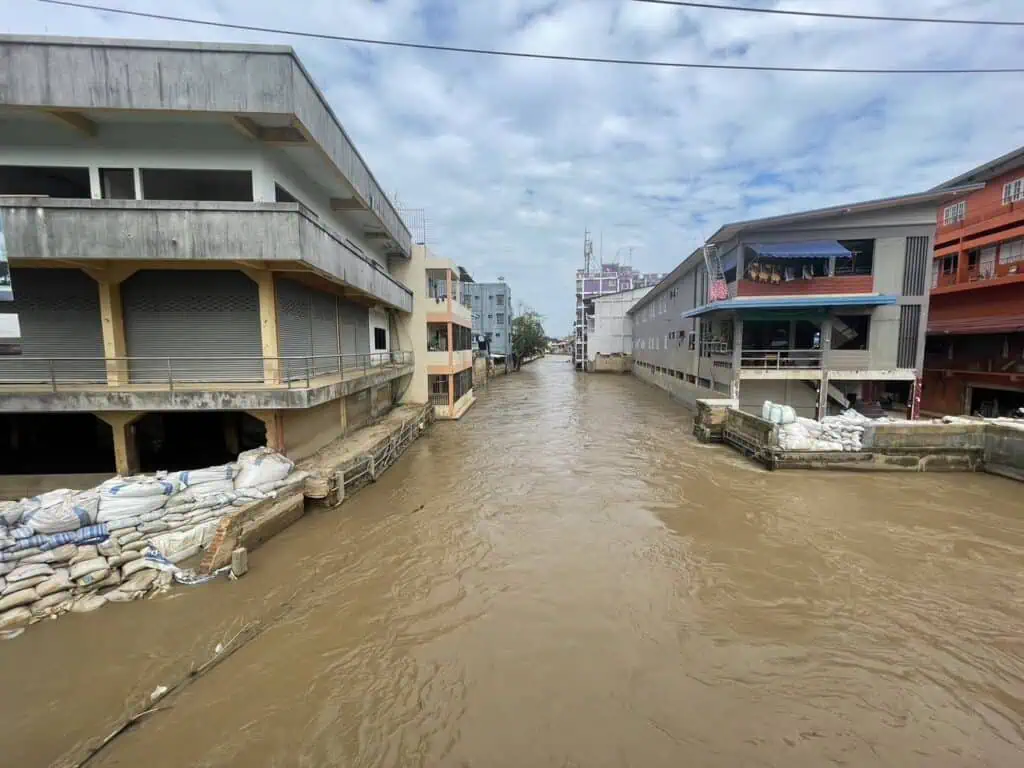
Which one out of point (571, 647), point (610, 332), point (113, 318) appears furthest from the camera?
point (610, 332)

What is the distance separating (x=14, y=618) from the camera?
5645 mm

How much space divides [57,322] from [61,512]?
5.13 m

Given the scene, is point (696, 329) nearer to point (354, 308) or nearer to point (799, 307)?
point (799, 307)

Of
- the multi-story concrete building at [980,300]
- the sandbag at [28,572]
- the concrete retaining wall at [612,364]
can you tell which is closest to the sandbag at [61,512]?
the sandbag at [28,572]

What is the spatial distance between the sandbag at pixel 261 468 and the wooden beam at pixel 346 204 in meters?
7.53

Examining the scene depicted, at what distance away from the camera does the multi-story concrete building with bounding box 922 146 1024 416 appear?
17750 millimetres

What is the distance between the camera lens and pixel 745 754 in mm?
3992

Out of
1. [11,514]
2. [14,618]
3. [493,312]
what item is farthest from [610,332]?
[14,618]

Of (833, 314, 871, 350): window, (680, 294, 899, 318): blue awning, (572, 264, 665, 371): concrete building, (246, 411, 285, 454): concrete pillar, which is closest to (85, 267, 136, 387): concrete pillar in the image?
(246, 411, 285, 454): concrete pillar

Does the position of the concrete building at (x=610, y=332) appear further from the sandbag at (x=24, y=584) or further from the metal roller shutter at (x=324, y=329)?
the sandbag at (x=24, y=584)

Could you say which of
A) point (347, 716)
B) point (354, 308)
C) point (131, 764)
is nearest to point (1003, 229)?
point (354, 308)

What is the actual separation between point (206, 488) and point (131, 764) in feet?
15.9

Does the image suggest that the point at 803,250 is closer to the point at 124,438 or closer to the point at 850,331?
the point at 850,331

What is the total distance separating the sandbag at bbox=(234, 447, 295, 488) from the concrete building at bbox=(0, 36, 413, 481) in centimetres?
45
